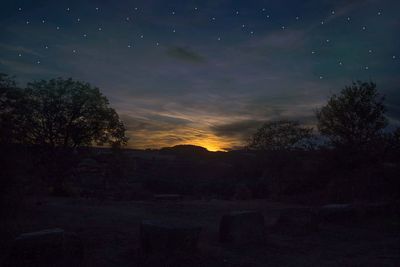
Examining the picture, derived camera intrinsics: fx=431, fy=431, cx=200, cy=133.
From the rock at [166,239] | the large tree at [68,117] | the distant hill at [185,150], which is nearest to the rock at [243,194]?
the large tree at [68,117]

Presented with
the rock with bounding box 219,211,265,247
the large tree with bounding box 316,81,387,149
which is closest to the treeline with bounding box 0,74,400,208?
the large tree with bounding box 316,81,387,149

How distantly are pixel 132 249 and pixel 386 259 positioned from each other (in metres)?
5.59

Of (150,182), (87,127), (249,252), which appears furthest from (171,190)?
(249,252)

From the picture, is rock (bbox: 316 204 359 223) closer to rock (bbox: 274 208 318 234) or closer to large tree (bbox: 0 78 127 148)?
rock (bbox: 274 208 318 234)

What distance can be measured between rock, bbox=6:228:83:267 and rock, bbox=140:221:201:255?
1.46 meters

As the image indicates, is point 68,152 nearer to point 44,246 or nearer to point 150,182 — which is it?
point 150,182

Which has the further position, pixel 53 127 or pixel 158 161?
pixel 158 161

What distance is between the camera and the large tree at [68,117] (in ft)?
104

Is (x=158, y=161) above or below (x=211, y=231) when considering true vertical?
above

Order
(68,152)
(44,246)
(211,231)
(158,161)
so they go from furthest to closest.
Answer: (158,161) → (68,152) → (211,231) → (44,246)

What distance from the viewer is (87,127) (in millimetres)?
32312

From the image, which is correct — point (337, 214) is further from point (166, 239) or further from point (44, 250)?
point (44, 250)

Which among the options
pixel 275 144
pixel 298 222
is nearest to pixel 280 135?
pixel 275 144

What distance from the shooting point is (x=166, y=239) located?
913 centimetres
